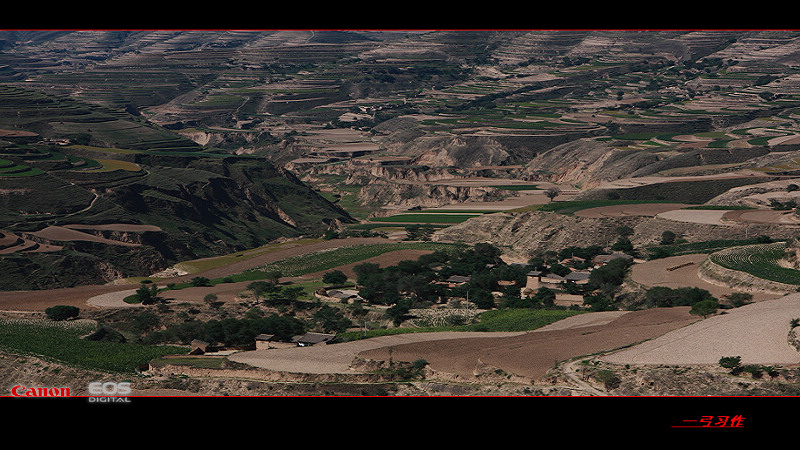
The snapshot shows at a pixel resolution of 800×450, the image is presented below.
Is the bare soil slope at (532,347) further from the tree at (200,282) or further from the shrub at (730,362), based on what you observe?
the tree at (200,282)

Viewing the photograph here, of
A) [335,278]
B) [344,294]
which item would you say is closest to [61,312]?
[344,294]

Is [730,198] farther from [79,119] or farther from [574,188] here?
[79,119]

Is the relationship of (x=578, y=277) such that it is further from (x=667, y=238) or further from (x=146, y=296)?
(x=146, y=296)

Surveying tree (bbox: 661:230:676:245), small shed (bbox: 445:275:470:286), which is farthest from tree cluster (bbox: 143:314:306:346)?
tree (bbox: 661:230:676:245)

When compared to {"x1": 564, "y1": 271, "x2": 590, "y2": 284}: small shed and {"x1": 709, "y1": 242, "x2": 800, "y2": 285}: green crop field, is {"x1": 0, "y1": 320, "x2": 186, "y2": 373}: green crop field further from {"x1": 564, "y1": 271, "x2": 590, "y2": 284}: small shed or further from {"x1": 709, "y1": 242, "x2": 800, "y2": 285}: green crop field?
{"x1": 709, "y1": 242, "x2": 800, "y2": 285}: green crop field

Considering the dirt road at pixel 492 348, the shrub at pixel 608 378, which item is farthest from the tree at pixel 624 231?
the shrub at pixel 608 378

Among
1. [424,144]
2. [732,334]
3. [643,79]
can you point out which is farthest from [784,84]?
[732,334]

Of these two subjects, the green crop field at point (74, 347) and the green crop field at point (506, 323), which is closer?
the green crop field at point (74, 347)
